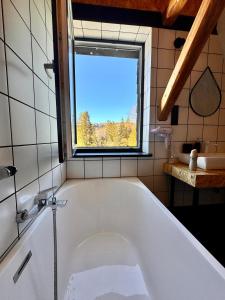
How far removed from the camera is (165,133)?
5.36 feet

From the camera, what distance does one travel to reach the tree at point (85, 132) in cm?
180

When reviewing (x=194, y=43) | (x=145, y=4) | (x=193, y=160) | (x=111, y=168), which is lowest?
(x=111, y=168)

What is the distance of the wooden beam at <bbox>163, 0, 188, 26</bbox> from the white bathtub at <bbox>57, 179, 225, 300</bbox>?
5.00 ft

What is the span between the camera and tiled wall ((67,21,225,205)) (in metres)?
1.64

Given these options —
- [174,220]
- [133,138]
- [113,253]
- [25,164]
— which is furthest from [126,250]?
[133,138]

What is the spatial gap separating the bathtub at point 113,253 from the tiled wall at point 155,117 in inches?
7.2

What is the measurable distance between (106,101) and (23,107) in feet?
3.68

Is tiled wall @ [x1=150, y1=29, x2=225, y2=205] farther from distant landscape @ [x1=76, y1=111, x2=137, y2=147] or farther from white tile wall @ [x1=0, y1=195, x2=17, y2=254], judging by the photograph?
white tile wall @ [x1=0, y1=195, x2=17, y2=254]

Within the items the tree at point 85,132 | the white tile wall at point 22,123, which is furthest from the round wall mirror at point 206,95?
the white tile wall at point 22,123

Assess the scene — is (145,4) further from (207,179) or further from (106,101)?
(207,179)

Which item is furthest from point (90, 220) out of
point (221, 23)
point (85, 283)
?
point (221, 23)

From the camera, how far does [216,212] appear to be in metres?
1.86

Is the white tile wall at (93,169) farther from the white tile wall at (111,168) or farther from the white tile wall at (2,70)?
the white tile wall at (2,70)

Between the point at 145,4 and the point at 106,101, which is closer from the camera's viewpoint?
the point at 145,4
